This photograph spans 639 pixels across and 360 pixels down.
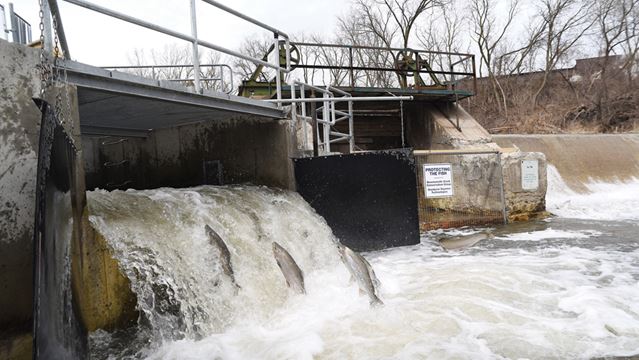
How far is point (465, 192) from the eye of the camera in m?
12.9

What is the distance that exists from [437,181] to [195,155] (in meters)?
6.17

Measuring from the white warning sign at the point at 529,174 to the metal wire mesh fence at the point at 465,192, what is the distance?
29.9 inches

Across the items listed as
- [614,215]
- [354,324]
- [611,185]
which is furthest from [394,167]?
[611,185]

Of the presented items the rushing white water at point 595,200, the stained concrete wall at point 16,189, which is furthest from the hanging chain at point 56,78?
the rushing white water at point 595,200

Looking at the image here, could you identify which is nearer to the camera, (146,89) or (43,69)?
(43,69)

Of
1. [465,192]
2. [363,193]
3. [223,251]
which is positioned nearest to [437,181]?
[465,192]

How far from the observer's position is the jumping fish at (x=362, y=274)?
6.39m

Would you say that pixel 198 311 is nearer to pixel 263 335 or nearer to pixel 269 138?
pixel 263 335

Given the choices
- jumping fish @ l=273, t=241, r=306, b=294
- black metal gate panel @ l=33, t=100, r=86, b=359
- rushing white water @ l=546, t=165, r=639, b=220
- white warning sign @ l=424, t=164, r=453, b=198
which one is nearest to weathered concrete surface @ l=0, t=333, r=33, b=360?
black metal gate panel @ l=33, t=100, r=86, b=359

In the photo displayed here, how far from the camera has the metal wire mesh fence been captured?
41.2 ft

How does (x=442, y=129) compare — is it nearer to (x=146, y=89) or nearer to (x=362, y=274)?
(x=362, y=274)

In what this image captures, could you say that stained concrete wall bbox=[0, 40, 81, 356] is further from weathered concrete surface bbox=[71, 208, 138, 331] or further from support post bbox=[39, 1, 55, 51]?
weathered concrete surface bbox=[71, 208, 138, 331]

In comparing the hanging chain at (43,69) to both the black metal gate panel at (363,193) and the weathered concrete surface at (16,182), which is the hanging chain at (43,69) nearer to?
the weathered concrete surface at (16,182)

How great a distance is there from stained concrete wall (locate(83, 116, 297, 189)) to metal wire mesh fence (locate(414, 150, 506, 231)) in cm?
475
